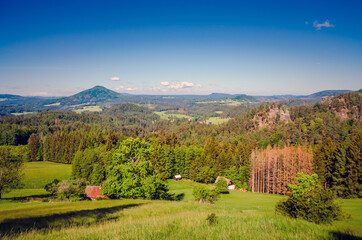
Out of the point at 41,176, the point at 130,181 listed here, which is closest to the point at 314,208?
the point at 130,181

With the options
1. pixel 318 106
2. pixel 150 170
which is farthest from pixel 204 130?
pixel 150 170

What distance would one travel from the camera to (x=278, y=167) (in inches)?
2249

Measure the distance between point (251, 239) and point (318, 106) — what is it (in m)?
170

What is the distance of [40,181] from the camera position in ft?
218

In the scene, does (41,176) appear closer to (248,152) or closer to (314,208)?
→ (248,152)

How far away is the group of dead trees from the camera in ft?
172

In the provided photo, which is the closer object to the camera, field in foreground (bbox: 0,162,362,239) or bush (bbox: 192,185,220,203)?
field in foreground (bbox: 0,162,362,239)

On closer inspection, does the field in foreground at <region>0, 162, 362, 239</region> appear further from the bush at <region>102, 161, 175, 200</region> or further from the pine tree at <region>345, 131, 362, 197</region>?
the pine tree at <region>345, 131, 362, 197</region>

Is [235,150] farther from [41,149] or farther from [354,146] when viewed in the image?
[41,149]

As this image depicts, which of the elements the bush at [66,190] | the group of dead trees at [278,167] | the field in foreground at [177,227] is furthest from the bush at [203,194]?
the group of dead trees at [278,167]

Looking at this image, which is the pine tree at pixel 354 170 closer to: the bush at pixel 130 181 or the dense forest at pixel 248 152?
the dense forest at pixel 248 152

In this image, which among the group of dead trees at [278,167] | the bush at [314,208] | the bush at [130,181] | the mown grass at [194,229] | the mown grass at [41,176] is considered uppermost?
the mown grass at [194,229]

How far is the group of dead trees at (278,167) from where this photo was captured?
52372 millimetres

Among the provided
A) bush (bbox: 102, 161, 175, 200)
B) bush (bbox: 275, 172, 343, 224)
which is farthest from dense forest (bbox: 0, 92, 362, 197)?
bush (bbox: 275, 172, 343, 224)
